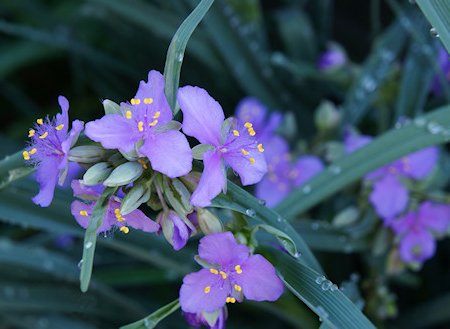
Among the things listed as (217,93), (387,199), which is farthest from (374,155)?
(217,93)

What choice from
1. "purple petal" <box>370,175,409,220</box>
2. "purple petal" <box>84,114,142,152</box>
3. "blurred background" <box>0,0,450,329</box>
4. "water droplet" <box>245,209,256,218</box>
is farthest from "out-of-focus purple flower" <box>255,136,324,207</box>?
"purple petal" <box>84,114,142,152</box>

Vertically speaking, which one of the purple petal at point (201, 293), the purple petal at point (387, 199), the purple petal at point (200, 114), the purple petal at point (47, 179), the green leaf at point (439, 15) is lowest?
the purple petal at point (387, 199)

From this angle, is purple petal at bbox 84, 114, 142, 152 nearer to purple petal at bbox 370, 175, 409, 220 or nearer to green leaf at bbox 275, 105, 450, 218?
green leaf at bbox 275, 105, 450, 218

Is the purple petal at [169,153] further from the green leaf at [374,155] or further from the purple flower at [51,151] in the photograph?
the green leaf at [374,155]

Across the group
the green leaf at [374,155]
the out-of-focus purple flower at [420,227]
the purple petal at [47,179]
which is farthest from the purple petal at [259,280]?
the out-of-focus purple flower at [420,227]

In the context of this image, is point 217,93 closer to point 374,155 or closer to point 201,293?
point 374,155

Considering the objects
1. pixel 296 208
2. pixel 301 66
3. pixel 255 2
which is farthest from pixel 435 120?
pixel 255 2
